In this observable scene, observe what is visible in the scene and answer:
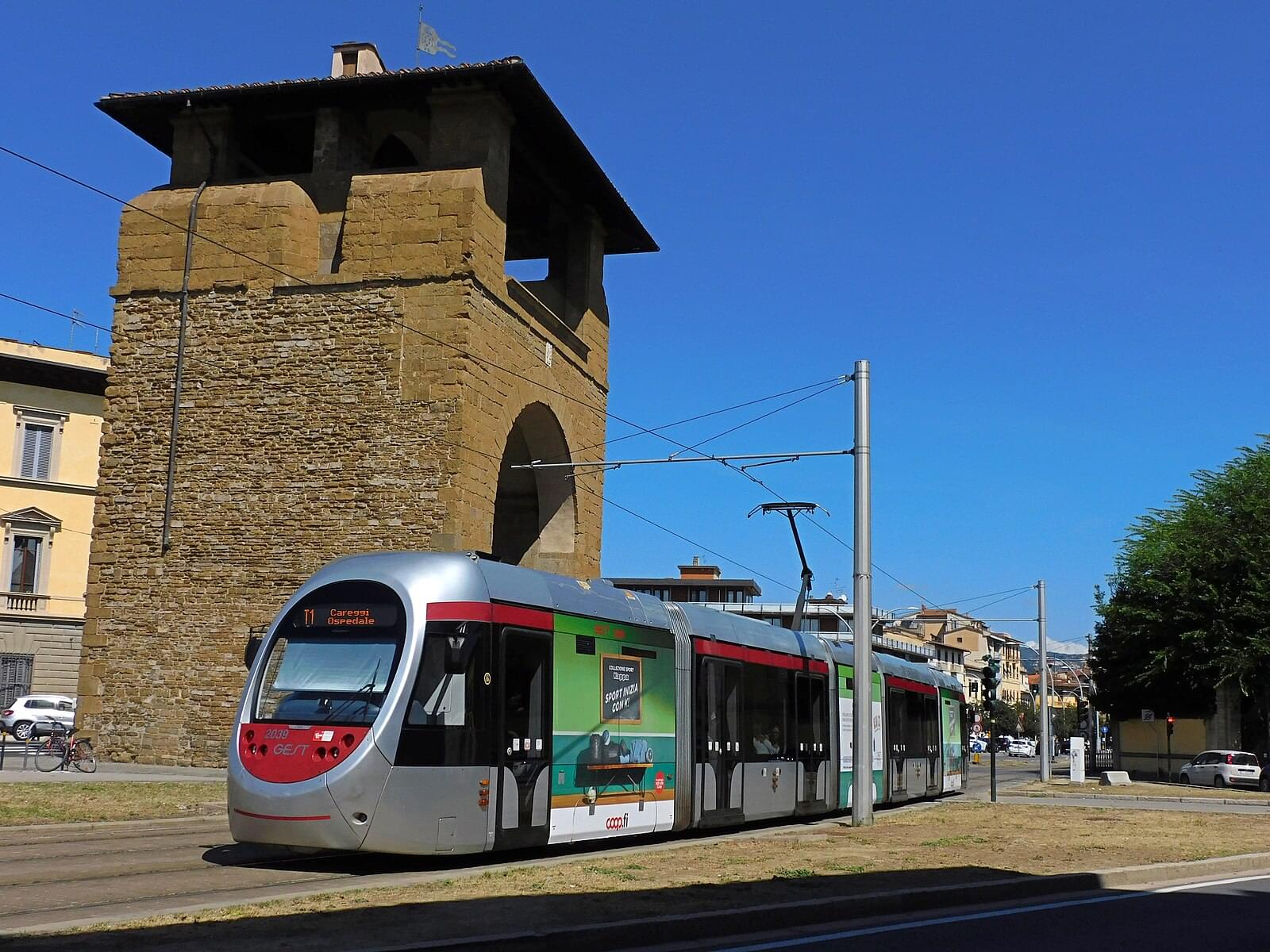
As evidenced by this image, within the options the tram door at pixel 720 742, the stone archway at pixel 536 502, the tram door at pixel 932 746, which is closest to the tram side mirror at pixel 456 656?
the tram door at pixel 720 742

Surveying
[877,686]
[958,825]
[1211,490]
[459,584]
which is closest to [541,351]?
[877,686]

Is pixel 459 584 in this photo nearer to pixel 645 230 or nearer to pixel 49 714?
pixel 645 230

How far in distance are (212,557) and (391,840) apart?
16.8m

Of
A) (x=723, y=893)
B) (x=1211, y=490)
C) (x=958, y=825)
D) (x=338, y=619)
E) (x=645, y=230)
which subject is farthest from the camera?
(x=1211, y=490)

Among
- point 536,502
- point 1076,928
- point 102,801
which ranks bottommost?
point 1076,928

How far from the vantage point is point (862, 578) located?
60.6 ft

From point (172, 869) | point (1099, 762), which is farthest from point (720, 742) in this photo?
point (1099, 762)

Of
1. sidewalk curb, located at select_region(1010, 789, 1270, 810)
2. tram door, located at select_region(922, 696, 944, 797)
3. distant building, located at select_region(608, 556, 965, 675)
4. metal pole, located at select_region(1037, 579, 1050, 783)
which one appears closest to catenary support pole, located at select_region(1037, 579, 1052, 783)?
metal pole, located at select_region(1037, 579, 1050, 783)

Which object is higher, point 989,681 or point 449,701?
point 989,681

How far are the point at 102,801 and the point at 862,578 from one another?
33.7 feet

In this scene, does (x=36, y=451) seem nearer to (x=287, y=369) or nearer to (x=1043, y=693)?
(x=287, y=369)

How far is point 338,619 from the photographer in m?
11.6

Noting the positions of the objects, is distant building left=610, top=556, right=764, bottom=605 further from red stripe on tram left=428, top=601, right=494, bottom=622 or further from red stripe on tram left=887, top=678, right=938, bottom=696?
red stripe on tram left=428, top=601, right=494, bottom=622

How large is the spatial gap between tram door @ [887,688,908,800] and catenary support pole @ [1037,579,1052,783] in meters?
19.9
